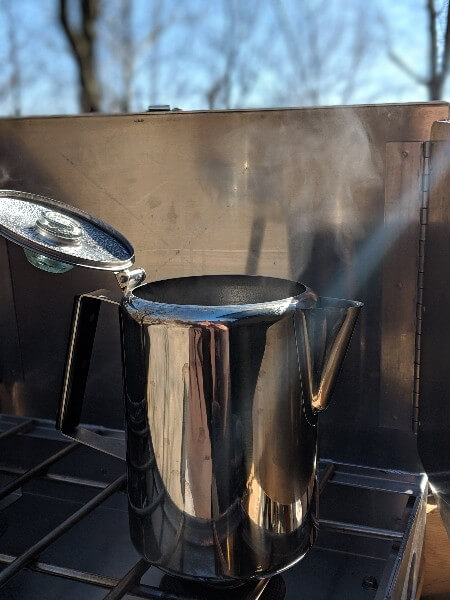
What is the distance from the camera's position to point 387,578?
1.78 ft

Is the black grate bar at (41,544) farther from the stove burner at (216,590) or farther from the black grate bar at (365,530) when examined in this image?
the black grate bar at (365,530)

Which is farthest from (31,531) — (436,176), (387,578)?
(436,176)

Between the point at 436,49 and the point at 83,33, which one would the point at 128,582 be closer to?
the point at 436,49

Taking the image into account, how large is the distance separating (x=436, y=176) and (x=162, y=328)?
1.37 feet

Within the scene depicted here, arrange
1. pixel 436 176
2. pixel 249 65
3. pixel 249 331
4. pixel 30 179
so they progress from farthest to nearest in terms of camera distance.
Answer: pixel 249 65 < pixel 30 179 < pixel 436 176 < pixel 249 331

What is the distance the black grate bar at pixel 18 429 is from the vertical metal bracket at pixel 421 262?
1.89 feet

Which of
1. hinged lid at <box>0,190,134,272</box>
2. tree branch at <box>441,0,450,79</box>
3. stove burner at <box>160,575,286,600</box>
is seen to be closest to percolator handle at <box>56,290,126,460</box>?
hinged lid at <box>0,190,134,272</box>

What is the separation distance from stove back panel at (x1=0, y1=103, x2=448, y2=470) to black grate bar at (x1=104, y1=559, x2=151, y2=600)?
35 cm

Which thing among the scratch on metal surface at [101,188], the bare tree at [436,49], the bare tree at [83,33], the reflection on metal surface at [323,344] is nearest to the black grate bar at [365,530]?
the reflection on metal surface at [323,344]

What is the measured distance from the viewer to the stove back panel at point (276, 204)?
2.43ft

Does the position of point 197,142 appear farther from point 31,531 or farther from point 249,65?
point 249,65

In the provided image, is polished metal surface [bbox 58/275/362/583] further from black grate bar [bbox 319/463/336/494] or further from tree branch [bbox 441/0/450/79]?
tree branch [bbox 441/0/450/79]

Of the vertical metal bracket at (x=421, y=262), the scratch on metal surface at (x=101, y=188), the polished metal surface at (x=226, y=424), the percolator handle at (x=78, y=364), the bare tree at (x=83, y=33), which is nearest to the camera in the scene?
the polished metal surface at (x=226, y=424)

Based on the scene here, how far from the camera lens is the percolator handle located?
1.99ft
